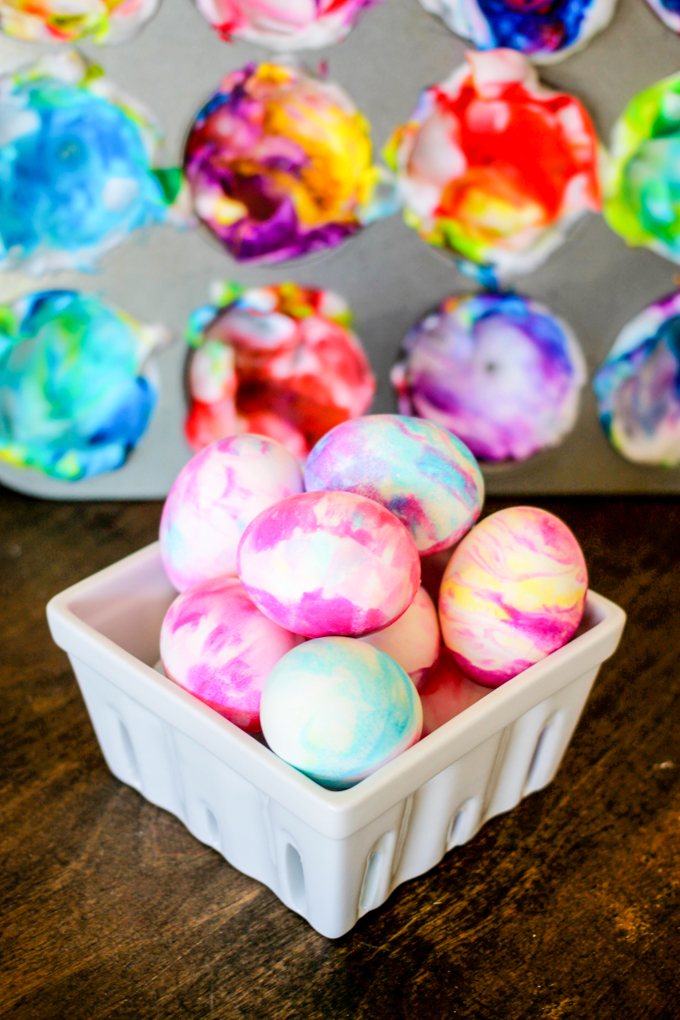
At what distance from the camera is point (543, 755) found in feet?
1.90

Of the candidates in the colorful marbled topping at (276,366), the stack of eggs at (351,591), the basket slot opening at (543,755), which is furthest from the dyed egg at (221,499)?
the colorful marbled topping at (276,366)

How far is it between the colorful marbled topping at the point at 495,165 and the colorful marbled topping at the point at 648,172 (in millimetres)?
22

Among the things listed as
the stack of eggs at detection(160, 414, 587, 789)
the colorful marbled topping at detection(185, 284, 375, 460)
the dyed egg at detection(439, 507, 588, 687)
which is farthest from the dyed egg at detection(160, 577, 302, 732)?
the colorful marbled topping at detection(185, 284, 375, 460)

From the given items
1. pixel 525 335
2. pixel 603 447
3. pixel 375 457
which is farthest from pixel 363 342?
pixel 375 457

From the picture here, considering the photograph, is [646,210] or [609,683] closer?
[609,683]

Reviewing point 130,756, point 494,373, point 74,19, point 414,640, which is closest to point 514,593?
point 414,640

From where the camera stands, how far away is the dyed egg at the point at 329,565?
1.51 ft

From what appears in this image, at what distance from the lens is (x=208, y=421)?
0.89m

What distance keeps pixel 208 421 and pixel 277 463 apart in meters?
0.36

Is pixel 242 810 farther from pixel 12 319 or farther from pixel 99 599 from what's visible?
pixel 12 319

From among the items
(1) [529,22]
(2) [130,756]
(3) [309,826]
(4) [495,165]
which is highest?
(1) [529,22]

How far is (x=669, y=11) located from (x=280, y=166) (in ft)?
1.21

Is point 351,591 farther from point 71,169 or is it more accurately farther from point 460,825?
point 71,169

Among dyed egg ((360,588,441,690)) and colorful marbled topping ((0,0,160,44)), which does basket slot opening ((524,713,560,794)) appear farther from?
colorful marbled topping ((0,0,160,44))
